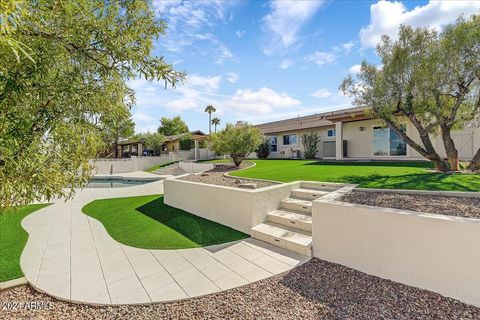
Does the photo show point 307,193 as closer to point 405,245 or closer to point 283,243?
point 283,243

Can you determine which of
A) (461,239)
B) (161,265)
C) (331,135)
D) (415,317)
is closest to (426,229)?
(461,239)

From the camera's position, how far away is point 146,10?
331 cm

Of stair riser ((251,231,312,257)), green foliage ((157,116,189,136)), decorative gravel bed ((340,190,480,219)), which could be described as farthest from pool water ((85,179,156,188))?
green foliage ((157,116,189,136))

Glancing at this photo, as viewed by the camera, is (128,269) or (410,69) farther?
(410,69)

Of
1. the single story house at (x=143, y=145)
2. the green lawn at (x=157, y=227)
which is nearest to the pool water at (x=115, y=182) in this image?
the green lawn at (x=157, y=227)

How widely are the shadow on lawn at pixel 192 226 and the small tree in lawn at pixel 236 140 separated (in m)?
5.92

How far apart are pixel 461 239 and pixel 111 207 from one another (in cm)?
1151

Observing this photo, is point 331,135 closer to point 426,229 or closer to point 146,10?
point 426,229

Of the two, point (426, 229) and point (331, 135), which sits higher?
point (331, 135)

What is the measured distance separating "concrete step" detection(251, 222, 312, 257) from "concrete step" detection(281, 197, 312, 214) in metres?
0.89

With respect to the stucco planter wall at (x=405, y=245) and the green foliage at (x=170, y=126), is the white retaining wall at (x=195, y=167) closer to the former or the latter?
the stucco planter wall at (x=405, y=245)

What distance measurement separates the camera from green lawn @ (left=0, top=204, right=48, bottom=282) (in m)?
4.61

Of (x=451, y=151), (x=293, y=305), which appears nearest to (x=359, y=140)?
(x=451, y=151)

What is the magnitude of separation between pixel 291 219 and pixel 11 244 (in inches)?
298
